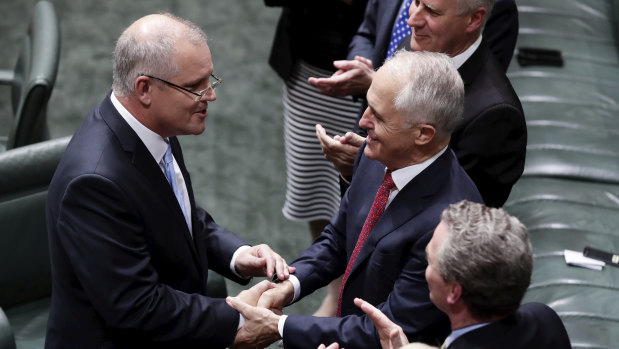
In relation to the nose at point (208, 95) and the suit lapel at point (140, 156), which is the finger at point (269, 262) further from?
the nose at point (208, 95)

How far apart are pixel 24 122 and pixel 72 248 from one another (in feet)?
4.69

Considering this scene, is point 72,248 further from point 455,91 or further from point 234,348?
point 455,91

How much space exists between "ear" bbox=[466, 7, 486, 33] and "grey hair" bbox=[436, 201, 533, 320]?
99 centimetres

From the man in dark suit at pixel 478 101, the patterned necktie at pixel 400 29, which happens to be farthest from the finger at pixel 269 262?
the patterned necktie at pixel 400 29

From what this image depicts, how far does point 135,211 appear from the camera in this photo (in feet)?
7.98

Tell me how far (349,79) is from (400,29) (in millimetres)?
291

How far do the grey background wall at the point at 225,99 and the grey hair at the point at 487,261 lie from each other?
216cm

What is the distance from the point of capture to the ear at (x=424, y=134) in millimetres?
2400

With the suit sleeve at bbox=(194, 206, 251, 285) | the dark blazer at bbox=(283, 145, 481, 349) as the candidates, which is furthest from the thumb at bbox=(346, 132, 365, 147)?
the suit sleeve at bbox=(194, 206, 251, 285)

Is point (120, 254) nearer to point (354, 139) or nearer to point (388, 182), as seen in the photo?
point (388, 182)

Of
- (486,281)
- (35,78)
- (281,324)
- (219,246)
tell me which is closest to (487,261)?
(486,281)

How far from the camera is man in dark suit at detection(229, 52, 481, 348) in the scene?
2391mm

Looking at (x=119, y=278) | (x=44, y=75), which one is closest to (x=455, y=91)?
(x=119, y=278)

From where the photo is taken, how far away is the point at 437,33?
2895mm
